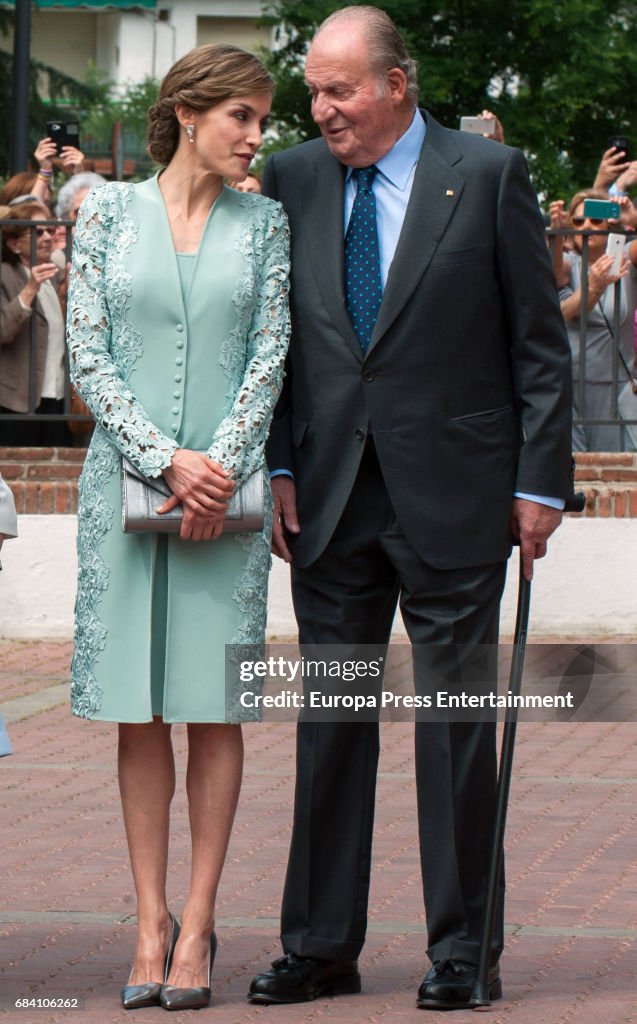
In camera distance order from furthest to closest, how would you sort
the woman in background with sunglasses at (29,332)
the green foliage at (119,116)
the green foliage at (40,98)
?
the green foliage at (119,116)
the green foliage at (40,98)
the woman in background with sunglasses at (29,332)

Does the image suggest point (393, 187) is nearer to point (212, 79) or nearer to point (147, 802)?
point (212, 79)

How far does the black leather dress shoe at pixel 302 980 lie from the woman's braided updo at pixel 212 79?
192 centimetres

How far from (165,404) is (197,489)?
235mm

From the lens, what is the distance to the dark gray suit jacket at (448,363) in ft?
14.4

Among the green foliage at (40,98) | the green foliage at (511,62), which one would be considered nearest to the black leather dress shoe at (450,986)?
the green foliage at (511,62)

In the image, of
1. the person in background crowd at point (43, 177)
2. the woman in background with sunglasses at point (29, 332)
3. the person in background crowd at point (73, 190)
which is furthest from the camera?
the person in background crowd at point (73, 190)

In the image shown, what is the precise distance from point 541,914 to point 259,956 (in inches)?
33.5

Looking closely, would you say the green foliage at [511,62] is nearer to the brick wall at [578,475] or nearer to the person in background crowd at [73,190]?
the person in background crowd at [73,190]

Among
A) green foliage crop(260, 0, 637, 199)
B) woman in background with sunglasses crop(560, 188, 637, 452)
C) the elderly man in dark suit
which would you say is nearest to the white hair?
the elderly man in dark suit

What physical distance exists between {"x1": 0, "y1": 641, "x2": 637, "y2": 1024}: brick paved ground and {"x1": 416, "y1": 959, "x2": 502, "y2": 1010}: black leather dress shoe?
0.13 feet

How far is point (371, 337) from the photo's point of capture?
443 centimetres

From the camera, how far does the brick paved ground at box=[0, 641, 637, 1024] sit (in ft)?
14.4

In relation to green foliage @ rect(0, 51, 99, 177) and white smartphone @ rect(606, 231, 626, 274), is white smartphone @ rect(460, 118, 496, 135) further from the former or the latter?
green foliage @ rect(0, 51, 99, 177)

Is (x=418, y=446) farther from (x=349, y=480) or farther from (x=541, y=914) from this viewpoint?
(x=541, y=914)
